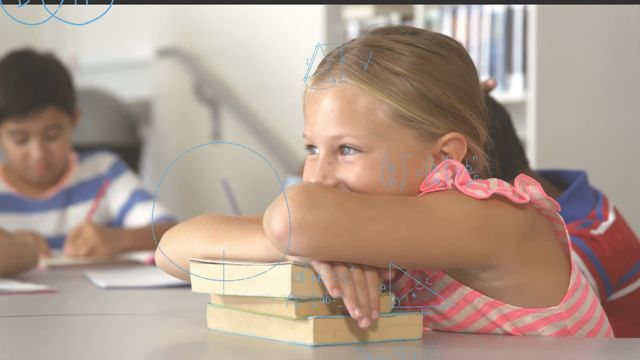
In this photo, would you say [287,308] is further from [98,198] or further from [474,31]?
[474,31]

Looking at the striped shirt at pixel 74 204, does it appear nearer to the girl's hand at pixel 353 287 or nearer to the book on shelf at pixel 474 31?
the book on shelf at pixel 474 31

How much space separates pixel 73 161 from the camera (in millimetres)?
2008

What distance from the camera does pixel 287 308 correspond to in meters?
0.61

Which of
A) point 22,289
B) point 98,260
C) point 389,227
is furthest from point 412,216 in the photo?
point 98,260

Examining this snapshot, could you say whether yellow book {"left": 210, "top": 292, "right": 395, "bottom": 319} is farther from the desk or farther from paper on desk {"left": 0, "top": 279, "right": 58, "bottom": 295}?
paper on desk {"left": 0, "top": 279, "right": 58, "bottom": 295}

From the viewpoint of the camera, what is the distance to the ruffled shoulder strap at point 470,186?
2.13 feet

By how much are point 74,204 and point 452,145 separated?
4.66 ft

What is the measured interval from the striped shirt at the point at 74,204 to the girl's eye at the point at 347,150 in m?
1.24

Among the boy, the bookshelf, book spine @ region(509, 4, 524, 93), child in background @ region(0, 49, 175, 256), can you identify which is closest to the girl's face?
the boy

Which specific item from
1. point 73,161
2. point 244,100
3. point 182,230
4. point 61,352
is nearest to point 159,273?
point 182,230

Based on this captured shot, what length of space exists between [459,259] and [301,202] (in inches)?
5.3

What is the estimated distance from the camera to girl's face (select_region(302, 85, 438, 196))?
667 mm

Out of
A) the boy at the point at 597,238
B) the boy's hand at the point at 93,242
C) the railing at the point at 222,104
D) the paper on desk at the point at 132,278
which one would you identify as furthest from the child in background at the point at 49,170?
the boy at the point at 597,238

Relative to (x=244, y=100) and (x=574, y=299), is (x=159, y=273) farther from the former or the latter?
(x=244, y=100)
